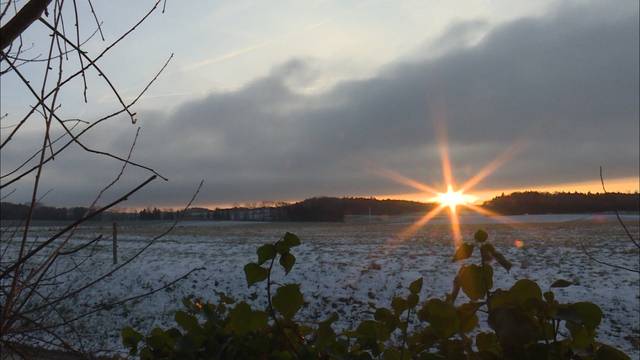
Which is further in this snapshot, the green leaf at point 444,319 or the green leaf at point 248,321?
the green leaf at point 248,321

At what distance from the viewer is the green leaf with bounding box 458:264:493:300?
2.77 ft

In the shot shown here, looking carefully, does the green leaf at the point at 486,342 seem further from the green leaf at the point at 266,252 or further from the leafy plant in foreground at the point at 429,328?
the green leaf at the point at 266,252

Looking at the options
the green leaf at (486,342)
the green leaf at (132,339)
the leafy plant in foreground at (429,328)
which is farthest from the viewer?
the green leaf at (132,339)

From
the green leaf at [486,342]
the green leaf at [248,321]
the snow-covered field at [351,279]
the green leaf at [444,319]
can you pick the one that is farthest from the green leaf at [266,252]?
the snow-covered field at [351,279]

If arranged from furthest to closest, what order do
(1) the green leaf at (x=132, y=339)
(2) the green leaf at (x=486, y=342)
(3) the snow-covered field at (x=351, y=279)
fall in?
(3) the snow-covered field at (x=351, y=279)
(1) the green leaf at (x=132, y=339)
(2) the green leaf at (x=486, y=342)

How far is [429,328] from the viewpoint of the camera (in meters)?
0.95

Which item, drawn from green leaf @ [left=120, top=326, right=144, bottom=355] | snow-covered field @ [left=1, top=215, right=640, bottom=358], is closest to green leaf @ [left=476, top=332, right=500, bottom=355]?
green leaf @ [left=120, top=326, right=144, bottom=355]

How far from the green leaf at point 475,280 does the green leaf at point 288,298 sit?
30cm

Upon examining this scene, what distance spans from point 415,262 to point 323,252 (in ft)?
12.2

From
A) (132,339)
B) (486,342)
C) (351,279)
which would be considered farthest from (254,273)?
(351,279)

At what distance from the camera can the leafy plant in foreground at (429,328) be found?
0.80 metres

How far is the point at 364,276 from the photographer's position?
13.5 m

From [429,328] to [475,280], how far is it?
159mm

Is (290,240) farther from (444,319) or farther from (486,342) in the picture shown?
Answer: (486,342)
